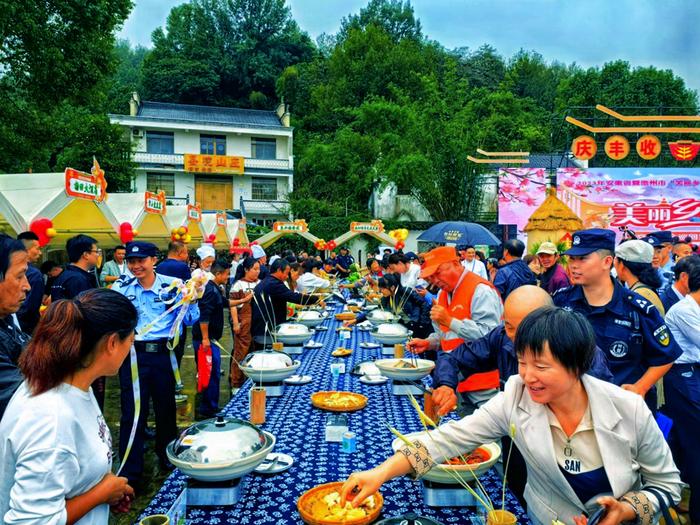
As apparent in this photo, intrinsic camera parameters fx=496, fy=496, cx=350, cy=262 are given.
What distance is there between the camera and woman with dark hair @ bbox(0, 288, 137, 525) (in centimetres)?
126

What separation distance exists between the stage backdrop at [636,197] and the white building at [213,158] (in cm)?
1645

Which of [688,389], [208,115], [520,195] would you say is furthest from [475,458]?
[208,115]

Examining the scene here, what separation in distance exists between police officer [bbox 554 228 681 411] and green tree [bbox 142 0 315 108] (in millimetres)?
37225

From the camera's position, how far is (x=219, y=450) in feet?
6.30

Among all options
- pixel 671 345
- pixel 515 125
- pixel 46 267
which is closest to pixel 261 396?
pixel 671 345

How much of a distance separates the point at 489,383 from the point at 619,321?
76cm

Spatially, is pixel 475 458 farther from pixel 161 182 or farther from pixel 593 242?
pixel 161 182

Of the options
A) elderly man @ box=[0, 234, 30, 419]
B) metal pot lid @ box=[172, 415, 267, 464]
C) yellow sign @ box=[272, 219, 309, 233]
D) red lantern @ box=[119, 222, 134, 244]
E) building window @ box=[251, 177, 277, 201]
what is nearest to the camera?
metal pot lid @ box=[172, 415, 267, 464]

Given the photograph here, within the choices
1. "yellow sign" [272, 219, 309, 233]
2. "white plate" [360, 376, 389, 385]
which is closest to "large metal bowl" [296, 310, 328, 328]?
"white plate" [360, 376, 389, 385]

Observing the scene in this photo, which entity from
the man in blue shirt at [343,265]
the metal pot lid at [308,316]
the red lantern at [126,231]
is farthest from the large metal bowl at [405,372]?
the man in blue shirt at [343,265]

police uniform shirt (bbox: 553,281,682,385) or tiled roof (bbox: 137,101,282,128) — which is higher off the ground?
tiled roof (bbox: 137,101,282,128)

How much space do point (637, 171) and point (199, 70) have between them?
30911mm

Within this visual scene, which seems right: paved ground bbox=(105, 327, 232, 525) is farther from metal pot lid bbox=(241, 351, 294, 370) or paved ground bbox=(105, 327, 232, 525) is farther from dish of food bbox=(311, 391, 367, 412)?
dish of food bbox=(311, 391, 367, 412)

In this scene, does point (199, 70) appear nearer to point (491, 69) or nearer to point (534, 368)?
point (491, 69)
